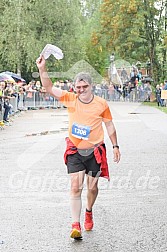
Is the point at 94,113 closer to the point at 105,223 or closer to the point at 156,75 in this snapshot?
the point at 105,223

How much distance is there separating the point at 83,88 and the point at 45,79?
393 mm

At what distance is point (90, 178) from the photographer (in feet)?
22.4

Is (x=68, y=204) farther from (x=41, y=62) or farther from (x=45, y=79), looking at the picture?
(x=41, y=62)

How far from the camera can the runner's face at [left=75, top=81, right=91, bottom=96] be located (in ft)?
21.7

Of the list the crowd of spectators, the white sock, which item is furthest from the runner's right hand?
the crowd of spectators

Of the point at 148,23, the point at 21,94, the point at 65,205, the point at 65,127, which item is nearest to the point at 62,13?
the point at 148,23

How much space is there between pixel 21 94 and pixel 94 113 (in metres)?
26.9

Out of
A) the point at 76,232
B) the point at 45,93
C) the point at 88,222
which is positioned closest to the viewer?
the point at 76,232

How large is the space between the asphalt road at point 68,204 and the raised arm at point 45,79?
4.62 feet

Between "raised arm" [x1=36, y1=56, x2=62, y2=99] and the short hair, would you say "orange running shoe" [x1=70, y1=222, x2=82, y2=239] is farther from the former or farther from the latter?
the short hair

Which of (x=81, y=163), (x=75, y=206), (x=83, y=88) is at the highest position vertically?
(x=83, y=88)

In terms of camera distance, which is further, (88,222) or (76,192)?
(88,222)

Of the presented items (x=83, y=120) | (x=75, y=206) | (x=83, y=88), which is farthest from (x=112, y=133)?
(x=75, y=206)

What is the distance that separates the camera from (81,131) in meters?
6.62
